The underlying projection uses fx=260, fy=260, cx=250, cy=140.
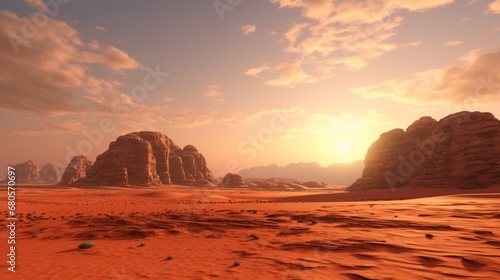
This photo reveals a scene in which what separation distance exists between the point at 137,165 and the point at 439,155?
89238 millimetres

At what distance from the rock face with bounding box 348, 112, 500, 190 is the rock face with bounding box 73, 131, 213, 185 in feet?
235

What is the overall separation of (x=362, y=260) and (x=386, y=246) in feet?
6.56

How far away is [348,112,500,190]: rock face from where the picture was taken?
4338cm

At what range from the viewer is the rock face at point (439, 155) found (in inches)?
1708

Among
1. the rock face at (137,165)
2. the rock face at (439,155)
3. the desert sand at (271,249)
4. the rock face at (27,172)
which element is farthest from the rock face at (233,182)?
the rock face at (27,172)

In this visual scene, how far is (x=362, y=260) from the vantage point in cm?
824

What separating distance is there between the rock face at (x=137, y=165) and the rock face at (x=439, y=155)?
71.6 metres

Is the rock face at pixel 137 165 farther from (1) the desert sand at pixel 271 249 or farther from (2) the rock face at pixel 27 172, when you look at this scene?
(2) the rock face at pixel 27 172

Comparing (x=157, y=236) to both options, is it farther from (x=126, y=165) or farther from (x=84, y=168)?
(x=84, y=168)

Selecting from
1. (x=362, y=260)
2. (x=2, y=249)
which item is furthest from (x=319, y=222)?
(x=2, y=249)

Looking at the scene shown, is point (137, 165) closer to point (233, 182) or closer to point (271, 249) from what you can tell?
point (233, 182)

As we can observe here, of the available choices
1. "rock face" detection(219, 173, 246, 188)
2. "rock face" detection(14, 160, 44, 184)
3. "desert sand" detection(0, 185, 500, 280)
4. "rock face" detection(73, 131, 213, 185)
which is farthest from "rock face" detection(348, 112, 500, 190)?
"rock face" detection(14, 160, 44, 184)

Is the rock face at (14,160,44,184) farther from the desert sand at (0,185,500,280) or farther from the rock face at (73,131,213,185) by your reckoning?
the desert sand at (0,185,500,280)

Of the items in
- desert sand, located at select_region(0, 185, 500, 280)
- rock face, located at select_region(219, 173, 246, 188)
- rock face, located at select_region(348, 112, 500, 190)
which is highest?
rock face, located at select_region(348, 112, 500, 190)
